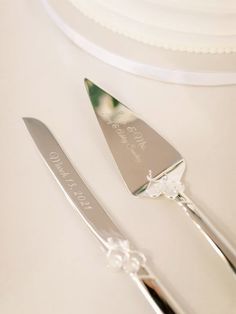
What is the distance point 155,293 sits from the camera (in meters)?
0.32

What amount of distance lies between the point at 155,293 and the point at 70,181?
0.41 feet

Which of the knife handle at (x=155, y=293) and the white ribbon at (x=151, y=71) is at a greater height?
the white ribbon at (x=151, y=71)

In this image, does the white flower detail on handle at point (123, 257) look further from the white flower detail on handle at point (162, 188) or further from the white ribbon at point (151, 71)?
the white ribbon at point (151, 71)

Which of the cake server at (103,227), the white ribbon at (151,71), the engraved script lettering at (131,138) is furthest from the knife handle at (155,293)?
the white ribbon at (151,71)

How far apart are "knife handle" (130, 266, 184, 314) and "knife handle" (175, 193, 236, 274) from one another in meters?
0.06

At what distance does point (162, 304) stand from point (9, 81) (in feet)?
0.98

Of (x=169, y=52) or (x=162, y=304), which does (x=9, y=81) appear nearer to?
(x=169, y=52)

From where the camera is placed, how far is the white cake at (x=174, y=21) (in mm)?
438

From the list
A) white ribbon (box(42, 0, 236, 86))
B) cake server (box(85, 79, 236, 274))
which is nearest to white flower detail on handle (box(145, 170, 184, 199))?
cake server (box(85, 79, 236, 274))

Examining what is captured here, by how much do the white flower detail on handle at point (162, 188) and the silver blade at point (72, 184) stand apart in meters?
0.05

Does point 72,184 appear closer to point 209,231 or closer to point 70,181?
point 70,181

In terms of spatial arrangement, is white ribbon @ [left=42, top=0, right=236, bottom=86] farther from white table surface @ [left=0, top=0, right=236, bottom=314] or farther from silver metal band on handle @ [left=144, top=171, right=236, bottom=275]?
silver metal band on handle @ [left=144, top=171, right=236, bottom=275]

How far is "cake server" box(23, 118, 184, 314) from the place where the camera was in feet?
1.04

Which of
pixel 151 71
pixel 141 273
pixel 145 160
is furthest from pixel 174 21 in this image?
pixel 141 273
